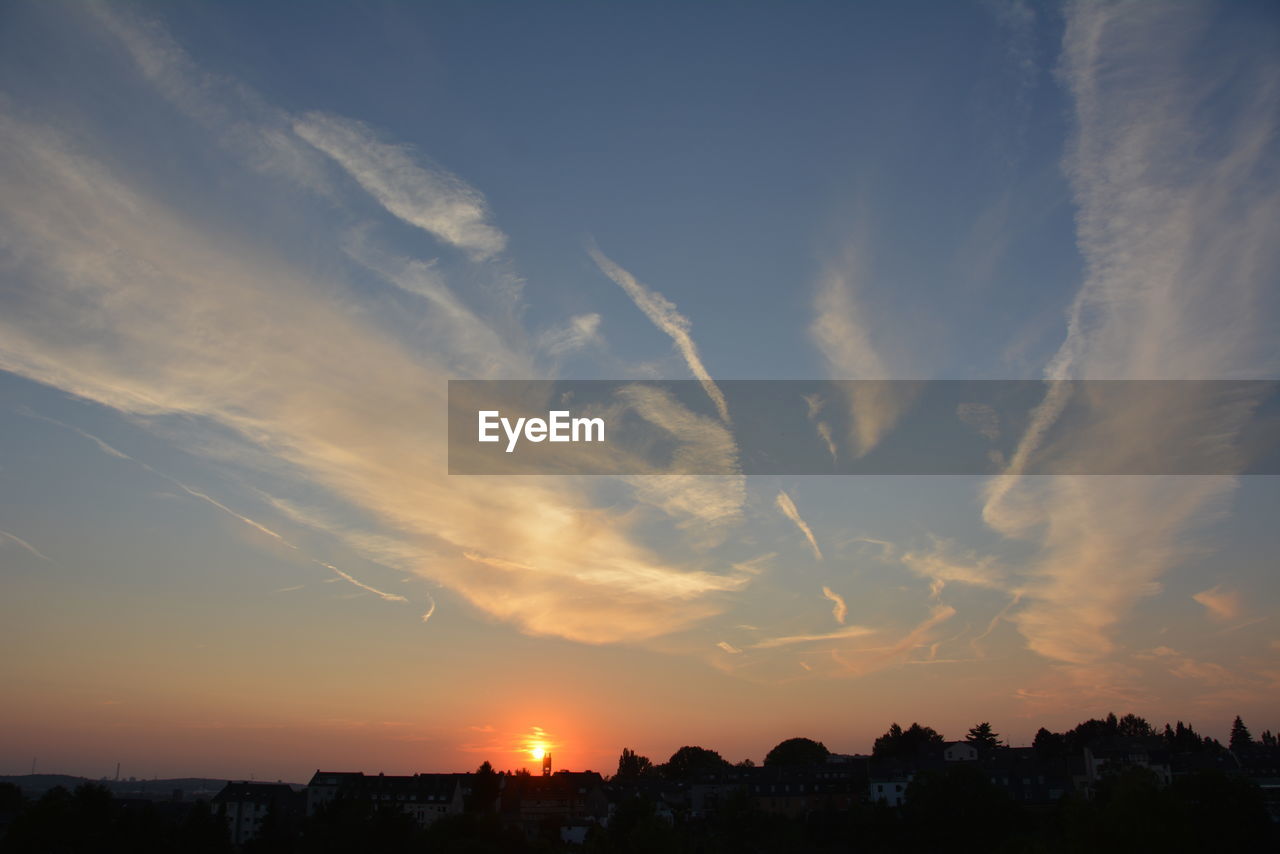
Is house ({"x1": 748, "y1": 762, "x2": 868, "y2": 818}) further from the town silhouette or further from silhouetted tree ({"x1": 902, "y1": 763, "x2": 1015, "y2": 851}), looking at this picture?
silhouetted tree ({"x1": 902, "y1": 763, "x2": 1015, "y2": 851})

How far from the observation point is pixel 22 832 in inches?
4188

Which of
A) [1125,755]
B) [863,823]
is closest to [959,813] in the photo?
[863,823]

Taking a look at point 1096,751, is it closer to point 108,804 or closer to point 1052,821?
point 1052,821

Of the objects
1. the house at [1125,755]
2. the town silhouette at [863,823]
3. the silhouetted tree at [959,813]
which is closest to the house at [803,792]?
the town silhouette at [863,823]

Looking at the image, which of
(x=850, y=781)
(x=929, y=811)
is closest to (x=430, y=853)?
(x=929, y=811)

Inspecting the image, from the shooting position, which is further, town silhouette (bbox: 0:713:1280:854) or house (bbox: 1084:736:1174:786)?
house (bbox: 1084:736:1174:786)

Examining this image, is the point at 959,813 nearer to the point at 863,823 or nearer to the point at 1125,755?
the point at 863,823

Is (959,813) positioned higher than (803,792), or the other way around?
(959,813)

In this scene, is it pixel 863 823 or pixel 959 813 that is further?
pixel 863 823

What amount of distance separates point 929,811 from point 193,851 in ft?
312

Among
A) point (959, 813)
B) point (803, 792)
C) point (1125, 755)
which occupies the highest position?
point (1125, 755)

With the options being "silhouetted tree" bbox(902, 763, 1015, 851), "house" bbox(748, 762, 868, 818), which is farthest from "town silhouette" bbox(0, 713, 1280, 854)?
"house" bbox(748, 762, 868, 818)

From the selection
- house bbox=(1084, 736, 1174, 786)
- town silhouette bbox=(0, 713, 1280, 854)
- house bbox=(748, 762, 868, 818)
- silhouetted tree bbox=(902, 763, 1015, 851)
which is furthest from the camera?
house bbox=(748, 762, 868, 818)

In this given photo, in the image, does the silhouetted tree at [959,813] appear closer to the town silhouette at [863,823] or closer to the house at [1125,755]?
the town silhouette at [863,823]
